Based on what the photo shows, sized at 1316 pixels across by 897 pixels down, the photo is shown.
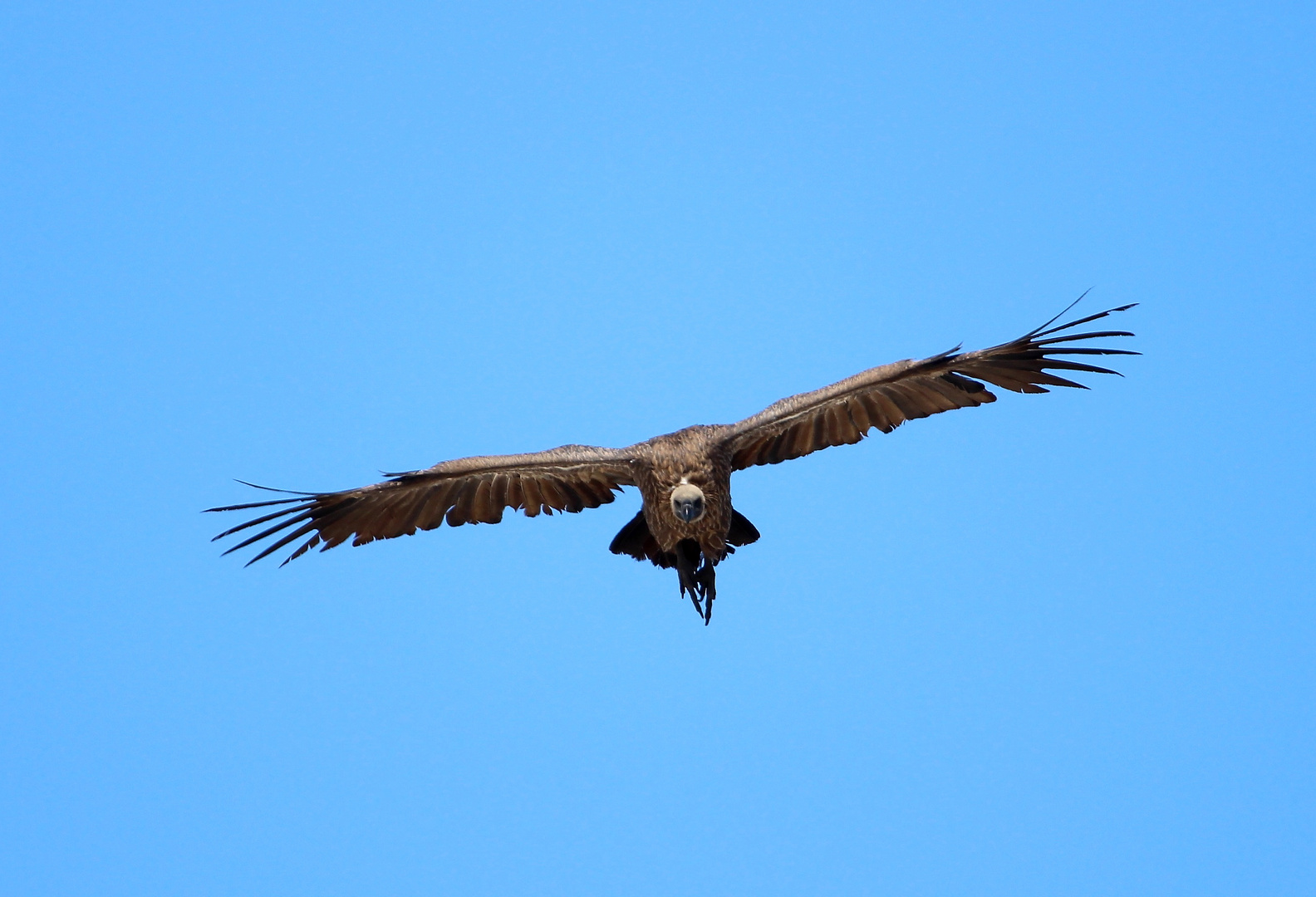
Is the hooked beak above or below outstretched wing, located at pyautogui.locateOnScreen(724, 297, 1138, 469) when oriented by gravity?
below

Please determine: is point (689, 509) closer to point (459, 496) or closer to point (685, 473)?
point (685, 473)

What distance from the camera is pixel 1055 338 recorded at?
389 inches

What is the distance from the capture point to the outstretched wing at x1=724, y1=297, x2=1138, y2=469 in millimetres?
10094

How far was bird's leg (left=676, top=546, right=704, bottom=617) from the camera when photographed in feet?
35.1

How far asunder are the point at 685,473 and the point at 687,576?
40.7 inches

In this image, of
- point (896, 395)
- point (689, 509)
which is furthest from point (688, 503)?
point (896, 395)

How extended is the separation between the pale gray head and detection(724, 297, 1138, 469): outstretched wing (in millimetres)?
686

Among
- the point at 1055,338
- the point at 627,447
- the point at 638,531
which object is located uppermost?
the point at 1055,338

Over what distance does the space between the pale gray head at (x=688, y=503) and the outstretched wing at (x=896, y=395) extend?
0.69 metres

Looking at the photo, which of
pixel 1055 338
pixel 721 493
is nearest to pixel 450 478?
pixel 721 493

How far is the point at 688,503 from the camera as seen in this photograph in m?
9.98

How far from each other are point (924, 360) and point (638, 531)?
9.39ft

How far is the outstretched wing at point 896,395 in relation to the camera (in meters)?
10.1

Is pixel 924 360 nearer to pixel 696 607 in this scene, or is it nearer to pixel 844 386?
pixel 844 386
